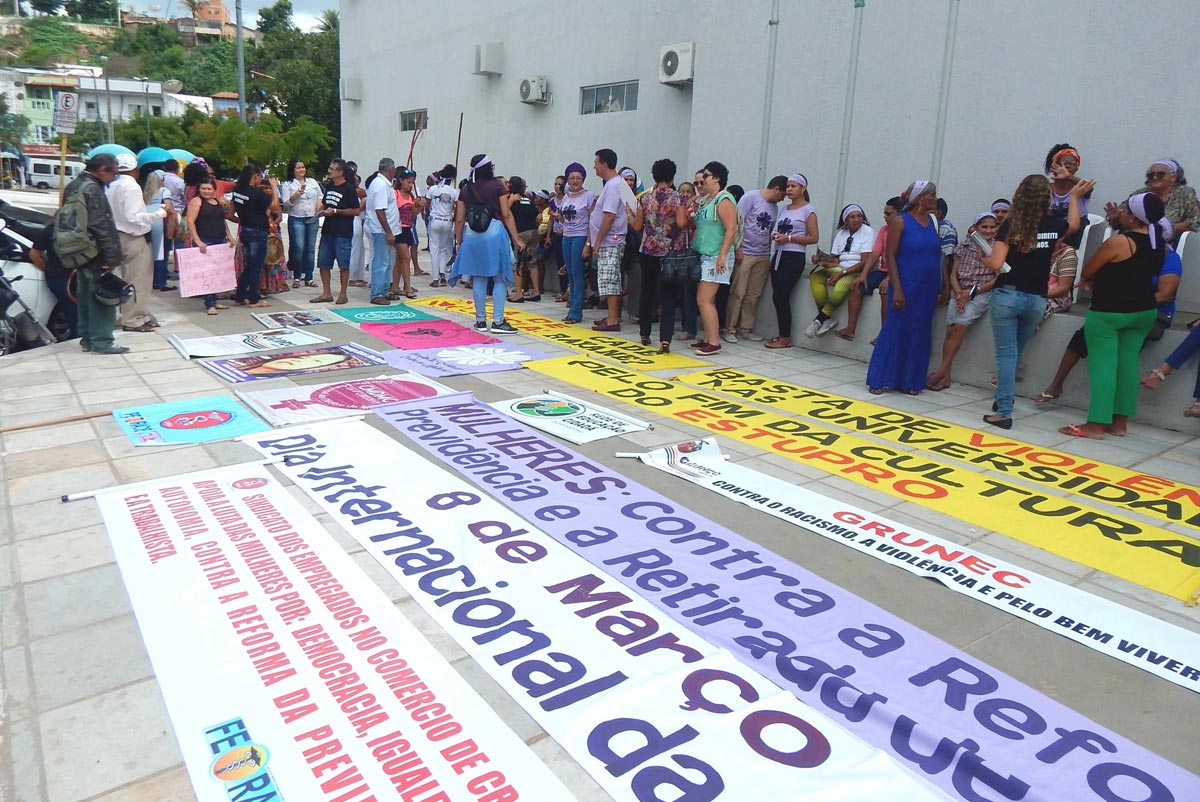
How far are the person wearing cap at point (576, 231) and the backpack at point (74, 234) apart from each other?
4590mm

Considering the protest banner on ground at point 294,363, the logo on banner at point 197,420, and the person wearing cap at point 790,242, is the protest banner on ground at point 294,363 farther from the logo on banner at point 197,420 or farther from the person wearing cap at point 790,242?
the person wearing cap at point 790,242

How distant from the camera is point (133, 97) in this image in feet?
186

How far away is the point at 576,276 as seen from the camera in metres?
9.19

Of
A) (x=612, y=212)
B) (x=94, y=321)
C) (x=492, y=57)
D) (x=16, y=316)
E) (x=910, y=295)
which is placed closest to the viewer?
(x=910, y=295)

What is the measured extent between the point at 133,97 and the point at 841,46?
202 ft

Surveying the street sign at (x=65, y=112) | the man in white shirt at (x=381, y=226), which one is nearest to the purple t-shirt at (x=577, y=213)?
the man in white shirt at (x=381, y=226)

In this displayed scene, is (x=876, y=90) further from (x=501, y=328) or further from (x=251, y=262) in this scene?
(x=251, y=262)

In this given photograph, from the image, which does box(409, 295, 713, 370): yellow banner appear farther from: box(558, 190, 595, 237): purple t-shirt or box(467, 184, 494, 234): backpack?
box(467, 184, 494, 234): backpack

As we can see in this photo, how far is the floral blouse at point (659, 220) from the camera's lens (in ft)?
24.6

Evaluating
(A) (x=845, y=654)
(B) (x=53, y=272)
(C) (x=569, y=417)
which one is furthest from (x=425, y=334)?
(A) (x=845, y=654)

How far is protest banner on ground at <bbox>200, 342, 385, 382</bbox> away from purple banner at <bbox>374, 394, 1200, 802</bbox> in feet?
8.34

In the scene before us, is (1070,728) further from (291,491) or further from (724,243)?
(724,243)

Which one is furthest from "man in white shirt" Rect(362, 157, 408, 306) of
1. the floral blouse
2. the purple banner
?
the purple banner

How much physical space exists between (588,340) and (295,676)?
5922mm
